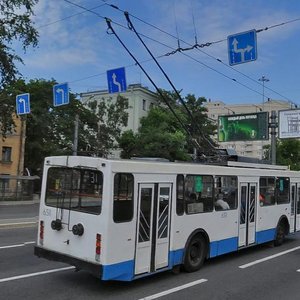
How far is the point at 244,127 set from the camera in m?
33.2

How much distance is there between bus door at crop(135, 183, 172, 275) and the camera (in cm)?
861

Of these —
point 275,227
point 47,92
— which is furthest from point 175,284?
point 47,92

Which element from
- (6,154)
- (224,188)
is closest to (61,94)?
(224,188)

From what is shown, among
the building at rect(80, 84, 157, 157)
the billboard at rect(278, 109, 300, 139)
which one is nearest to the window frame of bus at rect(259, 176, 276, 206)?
the billboard at rect(278, 109, 300, 139)

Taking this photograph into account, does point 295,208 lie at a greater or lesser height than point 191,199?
lesser

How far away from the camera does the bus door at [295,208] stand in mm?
15328

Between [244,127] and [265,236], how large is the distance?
20.5m

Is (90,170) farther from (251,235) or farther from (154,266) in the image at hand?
(251,235)

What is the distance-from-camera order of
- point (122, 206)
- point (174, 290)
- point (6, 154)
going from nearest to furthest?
point (122, 206) < point (174, 290) < point (6, 154)

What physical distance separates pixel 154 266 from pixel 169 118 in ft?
153

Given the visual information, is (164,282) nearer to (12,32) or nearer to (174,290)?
(174,290)

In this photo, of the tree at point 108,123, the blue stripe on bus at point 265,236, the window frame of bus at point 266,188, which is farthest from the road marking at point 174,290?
the tree at point 108,123

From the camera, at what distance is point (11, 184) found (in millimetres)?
39156

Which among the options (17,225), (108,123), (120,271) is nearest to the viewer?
(120,271)
